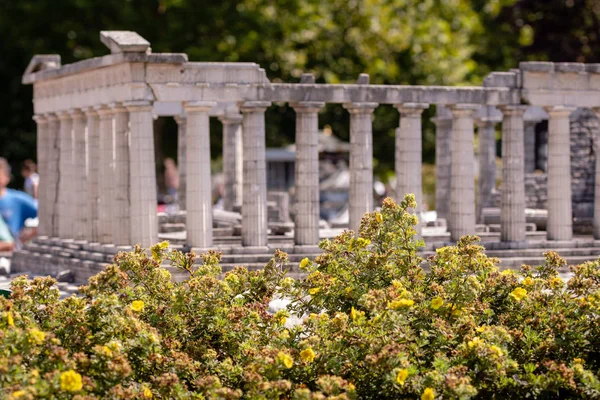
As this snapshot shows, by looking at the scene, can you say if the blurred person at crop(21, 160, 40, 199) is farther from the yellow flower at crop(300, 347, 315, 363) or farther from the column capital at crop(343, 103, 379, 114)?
the yellow flower at crop(300, 347, 315, 363)

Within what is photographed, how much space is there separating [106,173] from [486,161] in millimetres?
16145

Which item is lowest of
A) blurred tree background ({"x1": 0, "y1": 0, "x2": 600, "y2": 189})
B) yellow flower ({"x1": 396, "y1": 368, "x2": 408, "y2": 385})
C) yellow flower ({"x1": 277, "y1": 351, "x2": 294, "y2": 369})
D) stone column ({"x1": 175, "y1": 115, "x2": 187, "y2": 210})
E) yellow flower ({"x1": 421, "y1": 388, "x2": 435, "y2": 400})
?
yellow flower ({"x1": 421, "y1": 388, "x2": 435, "y2": 400})

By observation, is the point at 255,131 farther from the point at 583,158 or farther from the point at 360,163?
the point at 583,158

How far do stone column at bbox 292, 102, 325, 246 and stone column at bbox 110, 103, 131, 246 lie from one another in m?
4.73

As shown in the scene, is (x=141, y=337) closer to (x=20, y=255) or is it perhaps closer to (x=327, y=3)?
(x=20, y=255)

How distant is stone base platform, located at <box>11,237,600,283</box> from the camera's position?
1421 inches

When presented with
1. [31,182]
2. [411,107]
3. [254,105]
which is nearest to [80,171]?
[254,105]

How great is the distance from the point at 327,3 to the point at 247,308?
4629 centimetres

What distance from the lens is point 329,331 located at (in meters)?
20.6

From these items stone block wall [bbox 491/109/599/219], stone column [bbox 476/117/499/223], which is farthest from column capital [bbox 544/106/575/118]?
stone column [bbox 476/117/499/223]

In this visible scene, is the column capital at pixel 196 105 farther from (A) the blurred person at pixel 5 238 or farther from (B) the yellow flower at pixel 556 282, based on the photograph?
(B) the yellow flower at pixel 556 282

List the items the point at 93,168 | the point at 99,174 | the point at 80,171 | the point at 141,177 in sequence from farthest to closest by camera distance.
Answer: the point at 80,171 < the point at 93,168 < the point at 99,174 < the point at 141,177

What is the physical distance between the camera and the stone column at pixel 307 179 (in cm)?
3700

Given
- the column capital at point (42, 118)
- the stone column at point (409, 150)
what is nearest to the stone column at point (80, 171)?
the column capital at point (42, 118)
